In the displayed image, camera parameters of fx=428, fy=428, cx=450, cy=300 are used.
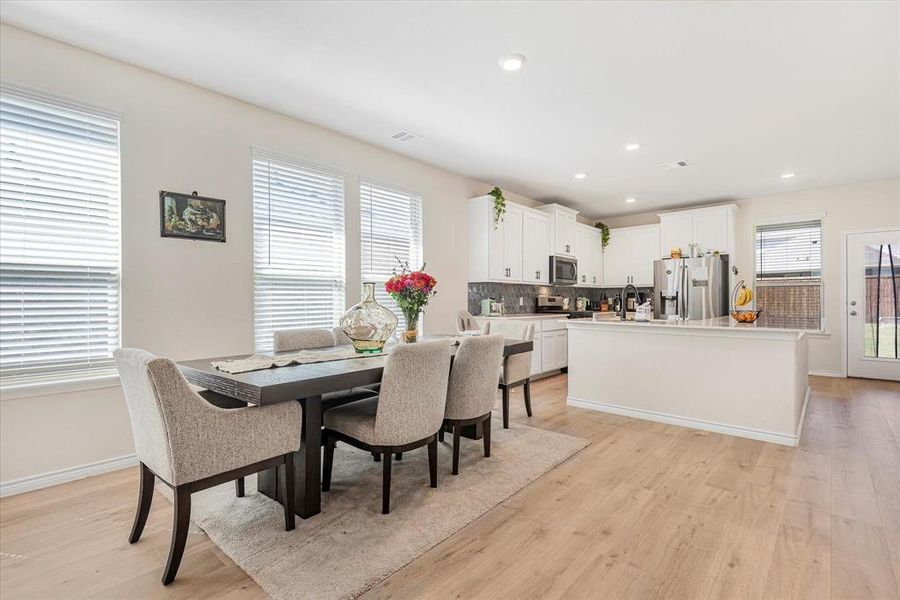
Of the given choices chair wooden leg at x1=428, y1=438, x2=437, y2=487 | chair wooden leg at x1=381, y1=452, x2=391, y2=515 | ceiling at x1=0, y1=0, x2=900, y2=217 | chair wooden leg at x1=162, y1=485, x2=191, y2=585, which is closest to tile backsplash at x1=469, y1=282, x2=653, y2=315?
ceiling at x1=0, y1=0, x2=900, y2=217

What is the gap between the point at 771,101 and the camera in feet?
11.1

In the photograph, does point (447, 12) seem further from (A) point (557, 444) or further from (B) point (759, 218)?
(B) point (759, 218)

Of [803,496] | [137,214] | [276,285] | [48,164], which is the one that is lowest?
[803,496]

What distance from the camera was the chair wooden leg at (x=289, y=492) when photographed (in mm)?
2014

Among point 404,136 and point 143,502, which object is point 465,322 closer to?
point 404,136

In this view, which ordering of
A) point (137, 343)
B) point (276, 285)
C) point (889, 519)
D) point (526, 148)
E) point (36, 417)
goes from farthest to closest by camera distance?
1. point (526, 148)
2. point (276, 285)
3. point (137, 343)
4. point (36, 417)
5. point (889, 519)

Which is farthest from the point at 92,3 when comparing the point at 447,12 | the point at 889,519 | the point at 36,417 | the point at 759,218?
the point at 759,218

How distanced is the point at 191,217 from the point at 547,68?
9.13 feet

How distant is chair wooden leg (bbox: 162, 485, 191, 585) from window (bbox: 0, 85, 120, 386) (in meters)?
1.72

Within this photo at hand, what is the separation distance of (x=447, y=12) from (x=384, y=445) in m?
2.36

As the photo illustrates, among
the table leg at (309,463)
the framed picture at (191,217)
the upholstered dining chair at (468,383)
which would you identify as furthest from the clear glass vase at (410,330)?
the framed picture at (191,217)

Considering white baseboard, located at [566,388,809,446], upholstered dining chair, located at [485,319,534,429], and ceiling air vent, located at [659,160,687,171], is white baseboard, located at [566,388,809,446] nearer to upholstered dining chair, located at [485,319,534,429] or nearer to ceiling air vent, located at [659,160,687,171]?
upholstered dining chair, located at [485,319,534,429]

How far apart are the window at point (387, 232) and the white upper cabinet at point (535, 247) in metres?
1.78

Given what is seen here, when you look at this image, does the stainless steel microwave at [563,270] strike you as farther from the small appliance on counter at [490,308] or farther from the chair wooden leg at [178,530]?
the chair wooden leg at [178,530]
